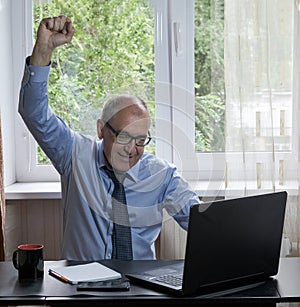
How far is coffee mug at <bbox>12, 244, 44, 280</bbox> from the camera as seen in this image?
6.47ft

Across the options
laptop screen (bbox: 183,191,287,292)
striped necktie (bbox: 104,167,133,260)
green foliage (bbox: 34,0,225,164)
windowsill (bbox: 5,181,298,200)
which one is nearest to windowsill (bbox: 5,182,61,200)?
windowsill (bbox: 5,181,298,200)

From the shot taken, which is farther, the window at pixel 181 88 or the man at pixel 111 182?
the window at pixel 181 88

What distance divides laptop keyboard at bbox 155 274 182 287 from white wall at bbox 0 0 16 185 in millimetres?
1428

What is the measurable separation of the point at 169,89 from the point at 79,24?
485 mm

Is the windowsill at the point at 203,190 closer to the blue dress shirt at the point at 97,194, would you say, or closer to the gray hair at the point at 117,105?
the blue dress shirt at the point at 97,194

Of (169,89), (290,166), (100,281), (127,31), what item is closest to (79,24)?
(127,31)

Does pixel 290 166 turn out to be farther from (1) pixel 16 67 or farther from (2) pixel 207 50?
(1) pixel 16 67

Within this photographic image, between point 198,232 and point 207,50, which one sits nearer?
point 198,232

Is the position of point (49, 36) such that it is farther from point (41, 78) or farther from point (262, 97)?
point (262, 97)

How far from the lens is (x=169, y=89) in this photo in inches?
126

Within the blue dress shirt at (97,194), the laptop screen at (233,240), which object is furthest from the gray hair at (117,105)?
the laptop screen at (233,240)

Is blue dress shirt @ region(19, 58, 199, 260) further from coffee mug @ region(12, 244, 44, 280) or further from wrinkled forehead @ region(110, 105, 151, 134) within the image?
coffee mug @ region(12, 244, 44, 280)

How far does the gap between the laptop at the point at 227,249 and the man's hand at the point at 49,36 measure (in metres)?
0.82

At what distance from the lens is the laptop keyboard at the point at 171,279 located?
1884 millimetres
